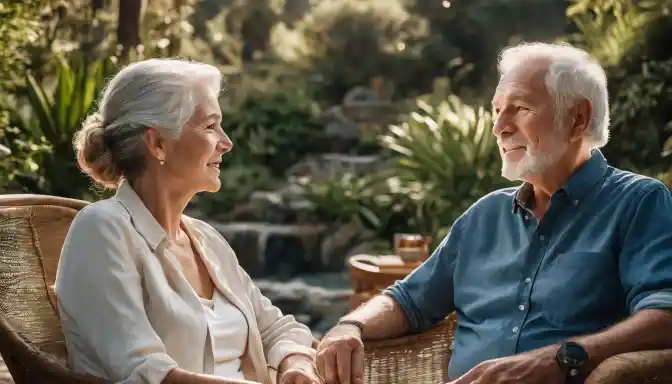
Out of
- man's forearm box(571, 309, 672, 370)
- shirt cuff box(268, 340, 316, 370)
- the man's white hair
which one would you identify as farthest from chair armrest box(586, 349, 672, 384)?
shirt cuff box(268, 340, 316, 370)

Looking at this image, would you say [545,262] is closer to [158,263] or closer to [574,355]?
[574,355]

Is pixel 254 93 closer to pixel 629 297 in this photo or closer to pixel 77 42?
pixel 77 42

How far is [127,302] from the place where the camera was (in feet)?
6.81

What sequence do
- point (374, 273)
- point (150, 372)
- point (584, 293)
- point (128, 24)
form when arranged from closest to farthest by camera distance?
point (150, 372), point (584, 293), point (374, 273), point (128, 24)

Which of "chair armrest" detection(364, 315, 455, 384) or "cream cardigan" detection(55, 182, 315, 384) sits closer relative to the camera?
"cream cardigan" detection(55, 182, 315, 384)

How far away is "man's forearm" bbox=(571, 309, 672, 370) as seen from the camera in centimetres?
215

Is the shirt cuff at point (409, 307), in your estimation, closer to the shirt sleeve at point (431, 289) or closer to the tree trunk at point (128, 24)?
the shirt sleeve at point (431, 289)

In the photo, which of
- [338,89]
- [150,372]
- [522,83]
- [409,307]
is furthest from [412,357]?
[338,89]

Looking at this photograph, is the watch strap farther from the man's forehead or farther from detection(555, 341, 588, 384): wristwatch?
the man's forehead

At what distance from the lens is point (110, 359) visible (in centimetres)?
204

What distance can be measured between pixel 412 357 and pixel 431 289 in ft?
0.63

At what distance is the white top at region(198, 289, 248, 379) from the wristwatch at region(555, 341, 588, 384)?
76cm

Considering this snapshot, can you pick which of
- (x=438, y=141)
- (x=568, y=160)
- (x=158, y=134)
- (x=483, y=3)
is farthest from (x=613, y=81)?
(x=158, y=134)

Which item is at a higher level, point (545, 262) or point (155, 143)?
point (155, 143)
